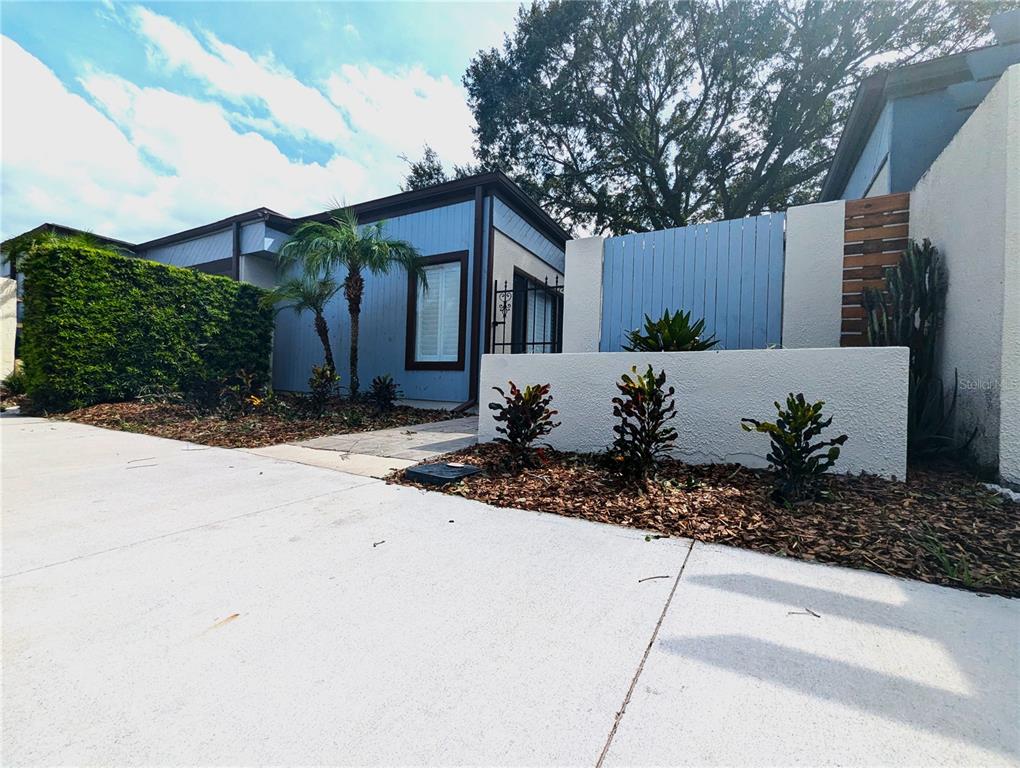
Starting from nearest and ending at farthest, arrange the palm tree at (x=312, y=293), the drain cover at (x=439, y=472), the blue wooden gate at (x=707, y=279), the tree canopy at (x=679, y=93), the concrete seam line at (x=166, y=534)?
the concrete seam line at (x=166, y=534), the drain cover at (x=439, y=472), the blue wooden gate at (x=707, y=279), the palm tree at (x=312, y=293), the tree canopy at (x=679, y=93)

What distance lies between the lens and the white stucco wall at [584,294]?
230 inches

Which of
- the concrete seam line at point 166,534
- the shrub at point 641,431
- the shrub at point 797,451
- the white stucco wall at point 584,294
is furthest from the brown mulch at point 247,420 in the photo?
the shrub at point 797,451

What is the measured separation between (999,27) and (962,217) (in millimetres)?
1802

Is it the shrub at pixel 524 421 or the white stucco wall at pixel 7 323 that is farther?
the white stucco wall at pixel 7 323

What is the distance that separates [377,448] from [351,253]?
405cm

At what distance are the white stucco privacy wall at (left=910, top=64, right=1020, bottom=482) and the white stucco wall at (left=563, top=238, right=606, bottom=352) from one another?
3206mm

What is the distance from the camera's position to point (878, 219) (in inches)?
175

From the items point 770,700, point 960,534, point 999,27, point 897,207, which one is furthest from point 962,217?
point 770,700

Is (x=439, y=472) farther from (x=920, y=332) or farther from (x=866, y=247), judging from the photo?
(x=866, y=247)

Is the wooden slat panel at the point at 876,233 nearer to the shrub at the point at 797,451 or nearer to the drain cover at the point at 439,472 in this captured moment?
the shrub at the point at 797,451

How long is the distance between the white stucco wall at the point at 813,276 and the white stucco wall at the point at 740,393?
1636mm

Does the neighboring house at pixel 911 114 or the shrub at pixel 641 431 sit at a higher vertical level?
the neighboring house at pixel 911 114

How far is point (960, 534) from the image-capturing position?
227 centimetres

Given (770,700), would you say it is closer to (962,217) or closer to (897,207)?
(962,217)
